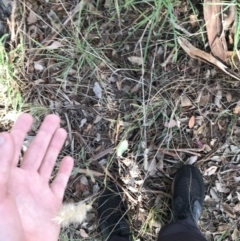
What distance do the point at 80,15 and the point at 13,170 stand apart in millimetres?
948

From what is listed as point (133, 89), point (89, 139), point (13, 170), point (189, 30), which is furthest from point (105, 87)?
point (13, 170)

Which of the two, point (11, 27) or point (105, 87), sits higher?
point (11, 27)

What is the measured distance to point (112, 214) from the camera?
2.43 metres

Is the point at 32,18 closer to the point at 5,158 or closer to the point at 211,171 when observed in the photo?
the point at 5,158

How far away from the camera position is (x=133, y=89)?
2363mm

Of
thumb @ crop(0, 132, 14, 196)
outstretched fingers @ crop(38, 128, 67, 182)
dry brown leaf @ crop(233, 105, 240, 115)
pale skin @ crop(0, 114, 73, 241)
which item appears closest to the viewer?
thumb @ crop(0, 132, 14, 196)

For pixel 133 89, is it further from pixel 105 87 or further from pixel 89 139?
pixel 89 139

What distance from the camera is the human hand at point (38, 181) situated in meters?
1.93

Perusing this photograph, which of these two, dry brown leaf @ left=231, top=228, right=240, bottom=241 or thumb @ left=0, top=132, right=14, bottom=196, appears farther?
dry brown leaf @ left=231, top=228, right=240, bottom=241

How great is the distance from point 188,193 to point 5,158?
1.21m

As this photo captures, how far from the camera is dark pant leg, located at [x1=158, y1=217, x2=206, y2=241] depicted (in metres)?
2.21

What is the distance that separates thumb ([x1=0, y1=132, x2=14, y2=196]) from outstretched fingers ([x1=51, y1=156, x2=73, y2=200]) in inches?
17.9

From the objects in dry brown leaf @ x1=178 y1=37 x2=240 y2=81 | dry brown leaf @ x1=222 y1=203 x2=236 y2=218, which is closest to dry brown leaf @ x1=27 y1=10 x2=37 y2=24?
dry brown leaf @ x1=178 y1=37 x2=240 y2=81

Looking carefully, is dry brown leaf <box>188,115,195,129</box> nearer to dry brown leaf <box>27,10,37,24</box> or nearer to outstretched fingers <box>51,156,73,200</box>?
outstretched fingers <box>51,156,73,200</box>
